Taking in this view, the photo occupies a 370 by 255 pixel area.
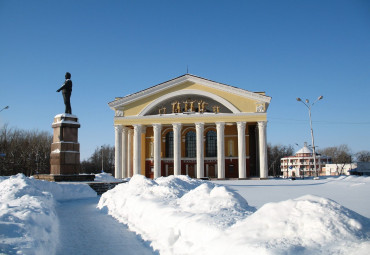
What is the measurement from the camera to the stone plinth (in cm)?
1752

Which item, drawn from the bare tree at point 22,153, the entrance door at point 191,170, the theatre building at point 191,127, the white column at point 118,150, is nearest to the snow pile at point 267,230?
the theatre building at point 191,127

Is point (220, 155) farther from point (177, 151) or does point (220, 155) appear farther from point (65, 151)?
point (65, 151)

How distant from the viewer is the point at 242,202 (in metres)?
Result: 8.04

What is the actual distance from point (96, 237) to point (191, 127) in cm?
2944

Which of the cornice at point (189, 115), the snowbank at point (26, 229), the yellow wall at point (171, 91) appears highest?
the yellow wall at point (171, 91)

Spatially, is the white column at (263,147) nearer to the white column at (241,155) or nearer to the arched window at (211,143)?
the white column at (241,155)

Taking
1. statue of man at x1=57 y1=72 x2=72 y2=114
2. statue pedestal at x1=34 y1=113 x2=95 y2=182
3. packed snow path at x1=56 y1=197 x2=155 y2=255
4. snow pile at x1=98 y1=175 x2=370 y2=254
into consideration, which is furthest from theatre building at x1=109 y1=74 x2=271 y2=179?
snow pile at x1=98 y1=175 x2=370 y2=254

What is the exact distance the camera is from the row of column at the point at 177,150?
102 feet

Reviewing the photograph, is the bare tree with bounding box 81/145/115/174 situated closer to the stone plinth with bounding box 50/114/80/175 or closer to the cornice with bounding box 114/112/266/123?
→ the cornice with bounding box 114/112/266/123

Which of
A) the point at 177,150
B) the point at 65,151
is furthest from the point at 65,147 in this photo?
the point at 177,150

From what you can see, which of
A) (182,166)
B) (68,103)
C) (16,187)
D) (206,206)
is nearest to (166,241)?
(206,206)

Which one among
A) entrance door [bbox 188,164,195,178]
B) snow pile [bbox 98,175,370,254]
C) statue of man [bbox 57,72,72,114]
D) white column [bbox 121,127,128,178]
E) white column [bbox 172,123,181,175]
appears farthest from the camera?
entrance door [bbox 188,164,195,178]

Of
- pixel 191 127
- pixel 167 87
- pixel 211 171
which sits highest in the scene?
pixel 167 87

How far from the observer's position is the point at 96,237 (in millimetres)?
7438
